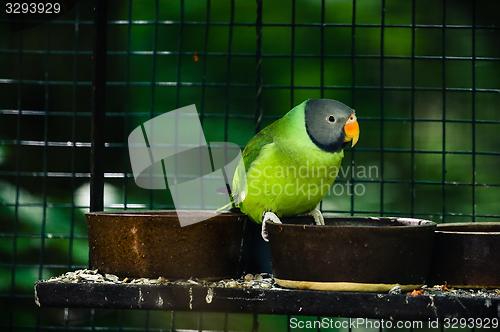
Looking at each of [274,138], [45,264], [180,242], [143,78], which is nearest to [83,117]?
[143,78]

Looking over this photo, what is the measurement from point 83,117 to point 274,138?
37.2 inches

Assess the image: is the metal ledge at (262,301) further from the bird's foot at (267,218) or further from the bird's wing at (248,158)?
the bird's wing at (248,158)

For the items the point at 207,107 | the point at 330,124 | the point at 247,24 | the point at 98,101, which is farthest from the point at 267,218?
the point at 207,107

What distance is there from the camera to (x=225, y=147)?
304 centimetres

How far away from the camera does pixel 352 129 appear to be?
102 inches

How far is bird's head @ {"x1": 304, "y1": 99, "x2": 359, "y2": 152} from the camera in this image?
2.58m

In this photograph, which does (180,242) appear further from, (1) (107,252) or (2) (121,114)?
(2) (121,114)

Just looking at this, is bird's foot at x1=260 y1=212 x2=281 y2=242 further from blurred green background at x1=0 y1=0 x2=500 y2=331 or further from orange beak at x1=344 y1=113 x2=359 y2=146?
blurred green background at x1=0 y1=0 x2=500 y2=331

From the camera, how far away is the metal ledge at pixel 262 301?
213cm

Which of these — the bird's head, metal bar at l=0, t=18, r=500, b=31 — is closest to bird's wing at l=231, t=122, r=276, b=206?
the bird's head

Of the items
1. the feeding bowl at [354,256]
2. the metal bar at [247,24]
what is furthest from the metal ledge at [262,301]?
the metal bar at [247,24]

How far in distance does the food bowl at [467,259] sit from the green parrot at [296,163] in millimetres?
399

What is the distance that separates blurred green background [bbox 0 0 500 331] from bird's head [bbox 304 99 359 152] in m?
0.42

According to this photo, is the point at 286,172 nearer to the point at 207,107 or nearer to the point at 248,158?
the point at 248,158
